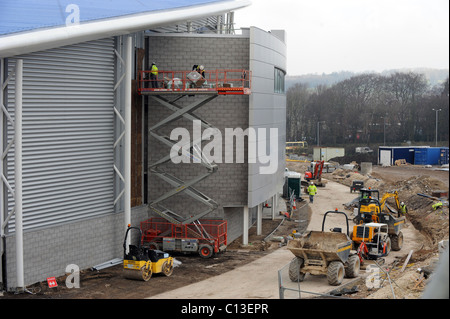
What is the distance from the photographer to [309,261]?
2156 cm

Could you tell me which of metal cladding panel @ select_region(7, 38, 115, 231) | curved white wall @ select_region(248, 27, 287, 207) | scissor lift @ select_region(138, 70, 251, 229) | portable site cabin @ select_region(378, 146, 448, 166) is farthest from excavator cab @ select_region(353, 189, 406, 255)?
portable site cabin @ select_region(378, 146, 448, 166)

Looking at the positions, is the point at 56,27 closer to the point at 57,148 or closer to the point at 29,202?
the point at 57,148

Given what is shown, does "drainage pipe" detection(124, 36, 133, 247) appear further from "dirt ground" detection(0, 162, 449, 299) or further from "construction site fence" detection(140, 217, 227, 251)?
"dirt ground" detection(0, 162, 449, 299)

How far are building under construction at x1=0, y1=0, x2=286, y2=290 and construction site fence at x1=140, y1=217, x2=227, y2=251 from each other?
395 mm

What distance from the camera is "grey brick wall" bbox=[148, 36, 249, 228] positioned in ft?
95.3

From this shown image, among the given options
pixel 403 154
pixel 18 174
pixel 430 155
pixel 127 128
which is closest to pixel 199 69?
pixel 127 128

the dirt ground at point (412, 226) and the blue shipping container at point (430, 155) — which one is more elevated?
the blue shipping container at point (430, 155)

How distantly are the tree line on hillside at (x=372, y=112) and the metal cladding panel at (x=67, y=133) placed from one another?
7752 cm

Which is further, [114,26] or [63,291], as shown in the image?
[114,26]

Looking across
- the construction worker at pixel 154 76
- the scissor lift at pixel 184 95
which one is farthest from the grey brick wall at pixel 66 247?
the construction worker at pixel 154 76

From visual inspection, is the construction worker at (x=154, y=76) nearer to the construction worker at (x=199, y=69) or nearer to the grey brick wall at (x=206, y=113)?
the grey brick wall at (x=206, y=113)

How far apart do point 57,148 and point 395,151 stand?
60.6 meters

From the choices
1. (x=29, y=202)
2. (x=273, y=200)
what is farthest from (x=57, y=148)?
(x=273, y=200)

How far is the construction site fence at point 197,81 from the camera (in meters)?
27.1
